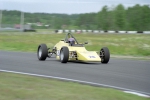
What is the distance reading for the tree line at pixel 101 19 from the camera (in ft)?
250

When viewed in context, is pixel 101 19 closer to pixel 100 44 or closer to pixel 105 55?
pixel 100 44

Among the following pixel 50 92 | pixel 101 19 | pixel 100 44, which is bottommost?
pixel 50 92

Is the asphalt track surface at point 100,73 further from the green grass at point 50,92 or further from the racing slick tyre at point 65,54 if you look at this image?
the green grass at point 50,92

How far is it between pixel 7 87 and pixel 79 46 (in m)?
9.16

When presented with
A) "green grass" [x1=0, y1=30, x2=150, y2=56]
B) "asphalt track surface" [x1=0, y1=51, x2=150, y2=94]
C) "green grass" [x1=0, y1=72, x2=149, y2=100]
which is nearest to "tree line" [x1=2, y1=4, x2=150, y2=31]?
"green grass" [x1=0, y1=30, x2=150, y2=56]

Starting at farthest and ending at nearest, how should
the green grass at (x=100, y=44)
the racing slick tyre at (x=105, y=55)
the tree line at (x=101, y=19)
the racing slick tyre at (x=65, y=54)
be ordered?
the tree line at (x=101, y=19) → the green grass at (x=100, y=44) → the racing slick tyre at (x=105, y=55) → the racing slick tyre at (x=65, y=54)

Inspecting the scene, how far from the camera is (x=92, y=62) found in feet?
61.9

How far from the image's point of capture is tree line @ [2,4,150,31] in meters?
76.1

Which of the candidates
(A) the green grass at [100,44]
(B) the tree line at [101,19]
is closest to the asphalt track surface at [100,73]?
(A) the green grass at [100,44]

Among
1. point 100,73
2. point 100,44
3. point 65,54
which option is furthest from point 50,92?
point 100,44

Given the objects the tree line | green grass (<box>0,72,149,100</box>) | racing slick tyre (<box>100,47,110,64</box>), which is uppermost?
the tree line

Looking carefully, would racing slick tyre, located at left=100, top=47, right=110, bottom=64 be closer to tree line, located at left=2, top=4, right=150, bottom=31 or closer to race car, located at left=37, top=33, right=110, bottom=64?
race car, located at left=37, top=33, right=110, bottom=64

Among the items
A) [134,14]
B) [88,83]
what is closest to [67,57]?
[88,83]

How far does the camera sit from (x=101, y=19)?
8250 centimetres
